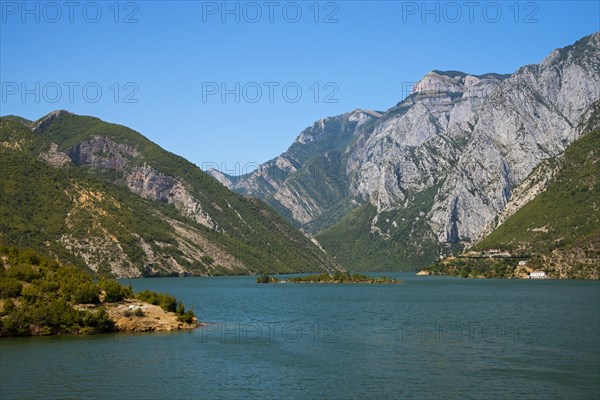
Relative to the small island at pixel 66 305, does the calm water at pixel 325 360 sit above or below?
below

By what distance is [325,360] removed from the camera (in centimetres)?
6656

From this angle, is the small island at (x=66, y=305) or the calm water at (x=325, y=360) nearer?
the calm water at (x=325, y=360)

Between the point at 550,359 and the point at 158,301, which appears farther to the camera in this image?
the point at 158,301

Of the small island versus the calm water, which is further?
the small island

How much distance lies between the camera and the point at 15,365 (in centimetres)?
5975

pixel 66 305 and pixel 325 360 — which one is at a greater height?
pixel 66 305

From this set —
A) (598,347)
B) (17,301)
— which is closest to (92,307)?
(17,301)

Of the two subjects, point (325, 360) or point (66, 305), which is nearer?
point (325, 360)

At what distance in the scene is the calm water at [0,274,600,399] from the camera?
5244 centimetres

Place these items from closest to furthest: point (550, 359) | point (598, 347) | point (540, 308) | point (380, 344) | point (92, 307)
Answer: point (550, 359) < point (598, 347) < point (380, 344) < point (92, 307) < point (540, 308)

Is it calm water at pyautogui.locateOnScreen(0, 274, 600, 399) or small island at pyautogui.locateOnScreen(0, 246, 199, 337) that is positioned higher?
small island at pyautogui.locateOnScreen(0, 246, 199, 337)

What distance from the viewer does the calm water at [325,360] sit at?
5244cm

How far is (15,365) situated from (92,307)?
2336 centimetres

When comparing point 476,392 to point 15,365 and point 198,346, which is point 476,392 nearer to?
point 198,346
